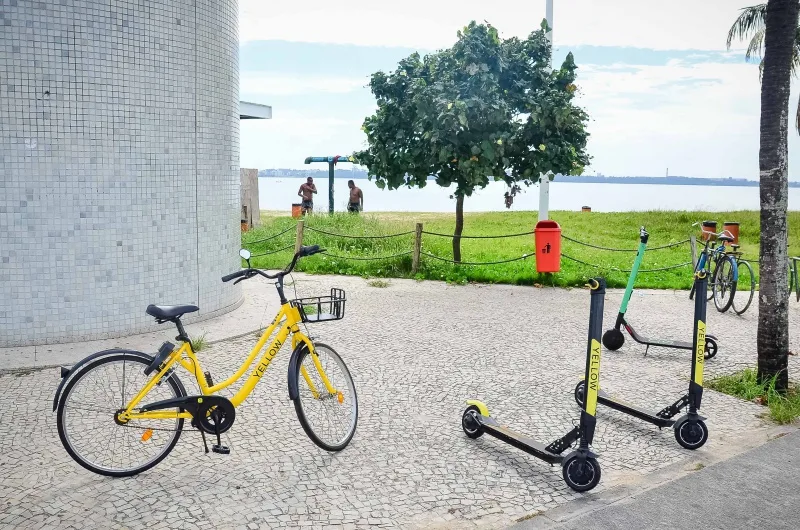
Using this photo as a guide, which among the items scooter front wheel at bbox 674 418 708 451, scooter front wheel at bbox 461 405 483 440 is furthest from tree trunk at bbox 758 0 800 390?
scooter front wheel at bbox 461 405 483 440

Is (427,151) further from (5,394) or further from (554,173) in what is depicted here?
(5,394)

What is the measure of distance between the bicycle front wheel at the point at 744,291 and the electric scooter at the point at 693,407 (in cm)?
489

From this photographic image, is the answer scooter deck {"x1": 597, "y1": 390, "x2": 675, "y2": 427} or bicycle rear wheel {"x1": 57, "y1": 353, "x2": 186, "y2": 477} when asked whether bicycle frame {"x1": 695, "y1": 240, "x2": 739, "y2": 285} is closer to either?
scooter deck {"x1": 597, "y1": 390, "x2": 675, "y2": 427}

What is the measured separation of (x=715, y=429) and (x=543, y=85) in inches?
324

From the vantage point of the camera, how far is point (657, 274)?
13664mm

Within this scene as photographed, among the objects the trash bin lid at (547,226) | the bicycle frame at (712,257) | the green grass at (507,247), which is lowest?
the green grass at (507,247)

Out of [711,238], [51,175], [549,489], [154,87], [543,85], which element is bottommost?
[549,489]

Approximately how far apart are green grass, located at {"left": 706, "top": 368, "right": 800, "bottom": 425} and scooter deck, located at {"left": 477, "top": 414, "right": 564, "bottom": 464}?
231 centimetres

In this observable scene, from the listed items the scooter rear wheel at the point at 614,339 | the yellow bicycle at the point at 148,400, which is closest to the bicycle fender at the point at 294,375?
the yellow bicycle at the point at 148,400

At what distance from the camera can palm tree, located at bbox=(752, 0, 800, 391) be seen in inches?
246

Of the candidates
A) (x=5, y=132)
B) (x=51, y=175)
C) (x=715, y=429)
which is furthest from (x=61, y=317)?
(x=715, y=429)

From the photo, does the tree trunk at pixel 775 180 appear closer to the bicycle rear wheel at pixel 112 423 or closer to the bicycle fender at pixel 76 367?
the bicycle rear wheel at pixel 112 423

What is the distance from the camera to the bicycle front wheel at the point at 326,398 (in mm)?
4921

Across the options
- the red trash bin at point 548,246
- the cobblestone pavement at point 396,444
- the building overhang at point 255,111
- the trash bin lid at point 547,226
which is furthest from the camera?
the building overhang at point 255,111
